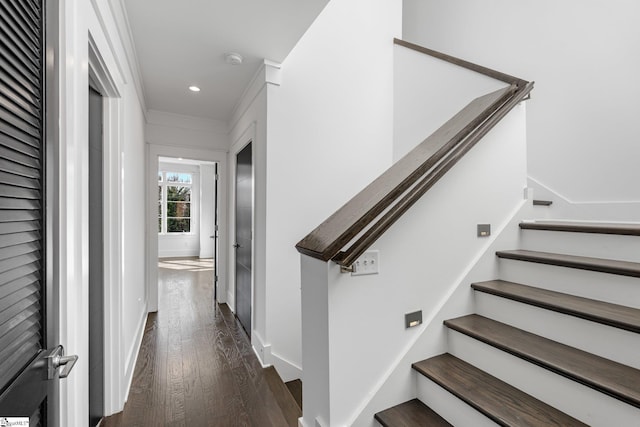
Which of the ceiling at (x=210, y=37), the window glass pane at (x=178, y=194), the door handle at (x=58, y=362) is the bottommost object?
the door handle at (x=58, y=362)

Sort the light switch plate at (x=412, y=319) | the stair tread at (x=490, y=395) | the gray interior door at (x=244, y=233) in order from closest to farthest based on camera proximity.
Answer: the stair tread at (x=490, y=395)
the light switch plate at (x=412, y=319)
the gray interior door at (x=244, y=233)

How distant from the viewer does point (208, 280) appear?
18.2 feet

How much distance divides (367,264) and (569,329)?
0.93m

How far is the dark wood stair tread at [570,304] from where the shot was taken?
3.70 ft

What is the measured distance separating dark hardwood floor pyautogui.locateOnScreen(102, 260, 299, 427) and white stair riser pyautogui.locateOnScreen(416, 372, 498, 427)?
3.12 ft

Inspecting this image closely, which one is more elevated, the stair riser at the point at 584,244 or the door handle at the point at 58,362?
the stair riser at the point at 584,244

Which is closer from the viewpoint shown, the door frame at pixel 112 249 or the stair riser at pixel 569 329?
the stair riser at pixel 569 329

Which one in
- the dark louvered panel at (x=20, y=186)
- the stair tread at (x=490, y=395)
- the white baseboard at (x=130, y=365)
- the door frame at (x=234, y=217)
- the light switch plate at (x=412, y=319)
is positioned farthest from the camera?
the door frame at (x=234, y=217)

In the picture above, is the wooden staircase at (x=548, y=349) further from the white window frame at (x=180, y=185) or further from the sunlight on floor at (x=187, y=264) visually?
the white window frame at (x=180, y=185)

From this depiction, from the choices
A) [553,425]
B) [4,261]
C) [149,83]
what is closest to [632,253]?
[553,425]

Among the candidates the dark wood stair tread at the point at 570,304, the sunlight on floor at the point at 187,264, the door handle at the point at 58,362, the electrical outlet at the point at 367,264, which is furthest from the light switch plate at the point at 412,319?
the sunlight on floor at the point at 187,264

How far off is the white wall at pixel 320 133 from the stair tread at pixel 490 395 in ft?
4.70

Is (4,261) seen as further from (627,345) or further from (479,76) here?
(479,76)

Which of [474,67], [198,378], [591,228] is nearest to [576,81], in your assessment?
[474,67]
